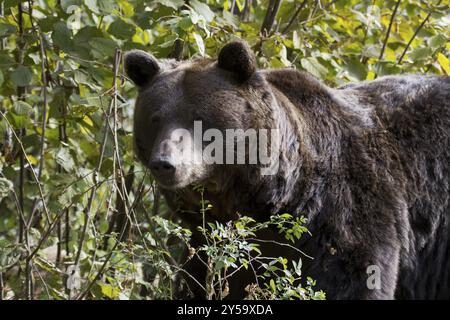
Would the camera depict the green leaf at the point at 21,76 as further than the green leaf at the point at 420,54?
No

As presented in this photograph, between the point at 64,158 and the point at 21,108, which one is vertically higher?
the point at 21,108

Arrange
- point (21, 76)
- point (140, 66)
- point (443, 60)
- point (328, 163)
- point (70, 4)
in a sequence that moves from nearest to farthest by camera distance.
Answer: point (328, 163)
point (140, 66)
point (70, 4)
point (21, 76)
point (443, 60)

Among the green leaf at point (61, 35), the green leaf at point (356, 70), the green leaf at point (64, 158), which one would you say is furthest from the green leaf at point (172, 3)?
the green leaf at point (356, 70)

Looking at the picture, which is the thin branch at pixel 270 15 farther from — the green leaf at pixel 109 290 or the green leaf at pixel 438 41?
the green leaf at pixel 109 290

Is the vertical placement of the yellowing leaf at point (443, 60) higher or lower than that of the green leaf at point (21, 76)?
higher

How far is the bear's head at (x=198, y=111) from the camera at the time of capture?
18.6ft

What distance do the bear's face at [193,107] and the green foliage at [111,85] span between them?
0.36m

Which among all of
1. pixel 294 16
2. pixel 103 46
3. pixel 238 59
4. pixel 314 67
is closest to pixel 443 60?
pixel 314 67

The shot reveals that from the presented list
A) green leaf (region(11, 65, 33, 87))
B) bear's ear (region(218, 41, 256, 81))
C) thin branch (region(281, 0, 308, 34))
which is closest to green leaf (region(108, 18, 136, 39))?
green leaf (region(11, 65, 33, 87))

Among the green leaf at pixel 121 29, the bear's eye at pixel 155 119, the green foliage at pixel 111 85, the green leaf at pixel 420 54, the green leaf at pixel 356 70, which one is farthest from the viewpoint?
the green leaf at pixel 356 70

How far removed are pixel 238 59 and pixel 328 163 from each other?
34.0 inches

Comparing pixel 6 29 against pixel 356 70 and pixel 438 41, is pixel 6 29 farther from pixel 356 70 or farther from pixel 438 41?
pixel 438 41

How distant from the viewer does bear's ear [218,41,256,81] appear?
584 cm

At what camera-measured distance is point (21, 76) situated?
6.69 meters
